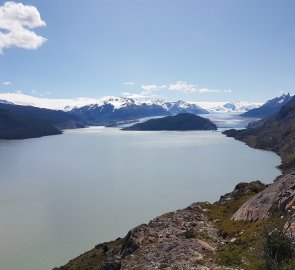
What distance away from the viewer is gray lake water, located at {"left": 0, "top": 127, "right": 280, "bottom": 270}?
62.3 metres

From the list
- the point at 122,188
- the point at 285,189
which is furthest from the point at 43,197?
the point at 285,189

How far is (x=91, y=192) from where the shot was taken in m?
104

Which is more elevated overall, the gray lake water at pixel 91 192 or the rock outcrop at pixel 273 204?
the rock outcrop at pixel 273 204

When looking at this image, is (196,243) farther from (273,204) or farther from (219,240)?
(273,204)

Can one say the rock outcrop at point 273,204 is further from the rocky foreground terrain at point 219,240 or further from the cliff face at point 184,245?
the cliff face at point 184,245

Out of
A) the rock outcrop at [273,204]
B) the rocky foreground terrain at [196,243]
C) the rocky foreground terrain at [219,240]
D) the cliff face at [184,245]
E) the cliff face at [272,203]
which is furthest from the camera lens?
the cliff face at [272,203]

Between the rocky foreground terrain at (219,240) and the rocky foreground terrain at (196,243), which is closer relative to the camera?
the rocky foreground terrain at (219,240)

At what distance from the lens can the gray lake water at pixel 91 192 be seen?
62.3 metres

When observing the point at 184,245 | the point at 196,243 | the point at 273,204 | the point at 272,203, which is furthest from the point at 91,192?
the point at 184,245

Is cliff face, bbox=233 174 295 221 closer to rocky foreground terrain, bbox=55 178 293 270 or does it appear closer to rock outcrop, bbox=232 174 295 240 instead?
rock outcrop, bbox=232 174 295 240

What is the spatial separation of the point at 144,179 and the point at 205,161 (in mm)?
52531

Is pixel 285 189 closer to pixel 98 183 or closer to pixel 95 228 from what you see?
pixel 95 228

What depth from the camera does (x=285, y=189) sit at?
3253 centimetres

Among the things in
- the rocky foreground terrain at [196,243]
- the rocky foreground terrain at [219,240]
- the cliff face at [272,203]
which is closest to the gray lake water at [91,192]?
the rocky foreground terrain at [219,240]
